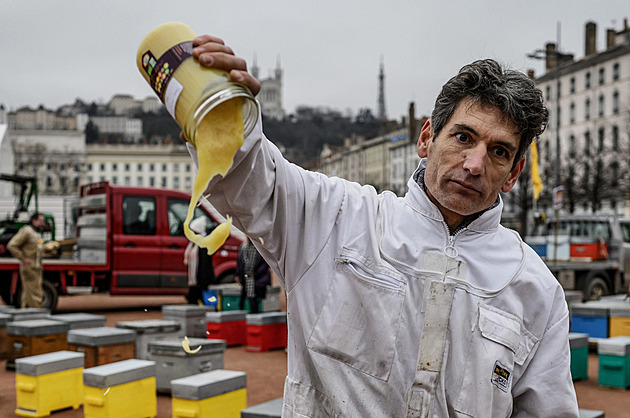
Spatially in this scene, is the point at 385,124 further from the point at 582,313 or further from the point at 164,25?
the point at 164,25

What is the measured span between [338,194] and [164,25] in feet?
2.49

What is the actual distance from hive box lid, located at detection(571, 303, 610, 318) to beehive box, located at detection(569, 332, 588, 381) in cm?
158

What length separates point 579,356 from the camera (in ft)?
29.6

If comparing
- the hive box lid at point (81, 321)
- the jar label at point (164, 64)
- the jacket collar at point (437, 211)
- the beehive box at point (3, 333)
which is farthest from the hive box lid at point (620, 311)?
the jar label at point (164, 64)

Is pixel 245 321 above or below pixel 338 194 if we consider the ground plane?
below

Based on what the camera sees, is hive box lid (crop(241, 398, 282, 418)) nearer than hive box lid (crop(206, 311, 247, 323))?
Yes

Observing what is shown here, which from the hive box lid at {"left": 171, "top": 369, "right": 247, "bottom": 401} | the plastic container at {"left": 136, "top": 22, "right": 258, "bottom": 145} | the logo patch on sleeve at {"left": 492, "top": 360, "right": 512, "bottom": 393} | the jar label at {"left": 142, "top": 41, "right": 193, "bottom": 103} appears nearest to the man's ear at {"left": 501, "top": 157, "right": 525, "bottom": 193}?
the logo patch on sleeve at {"left": 492, "top": 360, "right": 512, "bottom": 393}

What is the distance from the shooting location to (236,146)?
5.44 ft

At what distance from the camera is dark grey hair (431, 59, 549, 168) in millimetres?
2105

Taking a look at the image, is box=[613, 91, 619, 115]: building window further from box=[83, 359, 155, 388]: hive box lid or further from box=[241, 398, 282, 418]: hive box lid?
box=[241, 398, 282, 418]: hive box lid

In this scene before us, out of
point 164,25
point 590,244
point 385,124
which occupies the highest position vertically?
point 385,124

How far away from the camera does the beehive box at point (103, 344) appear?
8070 mm

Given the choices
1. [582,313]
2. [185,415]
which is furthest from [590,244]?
[185,415]

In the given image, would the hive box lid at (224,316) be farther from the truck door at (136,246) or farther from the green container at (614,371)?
the green container at (614,371)
